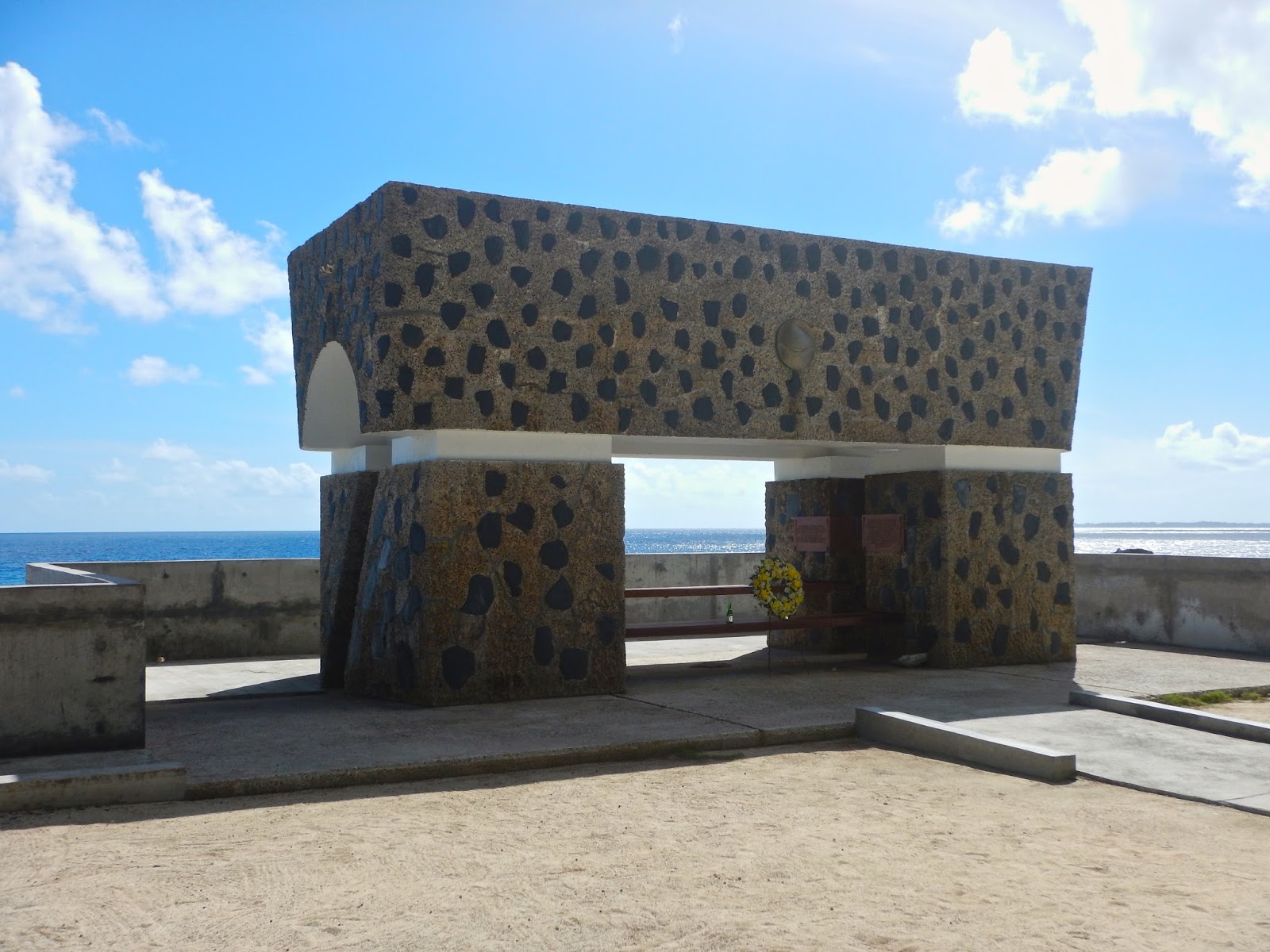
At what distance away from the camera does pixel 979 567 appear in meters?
11.5

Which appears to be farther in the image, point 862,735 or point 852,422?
point 852,422

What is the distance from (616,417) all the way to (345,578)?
2.97 m

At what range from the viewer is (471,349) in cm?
908

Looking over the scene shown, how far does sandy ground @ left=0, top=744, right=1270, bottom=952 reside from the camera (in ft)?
13.8

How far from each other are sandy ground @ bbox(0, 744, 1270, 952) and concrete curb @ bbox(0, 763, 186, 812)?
0.42 feet

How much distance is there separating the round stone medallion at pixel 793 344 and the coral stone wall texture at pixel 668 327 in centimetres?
3

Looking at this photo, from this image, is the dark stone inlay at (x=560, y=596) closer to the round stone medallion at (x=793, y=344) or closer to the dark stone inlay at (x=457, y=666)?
the dark stone inlay at (x=457, y=666)

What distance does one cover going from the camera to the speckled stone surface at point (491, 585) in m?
8.94

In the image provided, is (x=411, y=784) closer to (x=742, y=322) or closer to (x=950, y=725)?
(x=950, y=725)

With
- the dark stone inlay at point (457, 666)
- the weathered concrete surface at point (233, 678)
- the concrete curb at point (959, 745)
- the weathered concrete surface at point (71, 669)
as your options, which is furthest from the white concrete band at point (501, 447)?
the concrete curb at point (959, 745)

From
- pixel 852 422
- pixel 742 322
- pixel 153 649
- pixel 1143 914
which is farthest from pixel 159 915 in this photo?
pixel 153 649

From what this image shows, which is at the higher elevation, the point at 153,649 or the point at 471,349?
the point at 471,349

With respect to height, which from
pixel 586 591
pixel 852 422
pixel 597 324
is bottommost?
pixel 586 591

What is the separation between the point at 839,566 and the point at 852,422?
2071 millimetres
